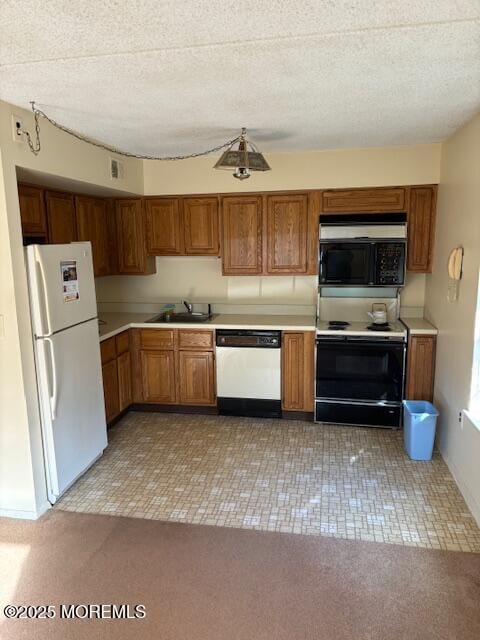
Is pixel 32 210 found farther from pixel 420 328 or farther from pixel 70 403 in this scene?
pixel 420 328

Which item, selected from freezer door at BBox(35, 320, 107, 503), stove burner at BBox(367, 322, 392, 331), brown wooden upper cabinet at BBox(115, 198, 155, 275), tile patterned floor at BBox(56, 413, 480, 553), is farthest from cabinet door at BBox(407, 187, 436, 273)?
freezer door at BBox(35, 320, 107, 503)

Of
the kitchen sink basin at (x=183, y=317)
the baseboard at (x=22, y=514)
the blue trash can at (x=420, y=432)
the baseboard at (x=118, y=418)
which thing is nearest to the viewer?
the baseboard at (x=22, y=514)

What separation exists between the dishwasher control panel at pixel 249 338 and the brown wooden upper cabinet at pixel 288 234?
633mm

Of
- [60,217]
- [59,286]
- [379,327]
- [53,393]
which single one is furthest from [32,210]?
[379,327]

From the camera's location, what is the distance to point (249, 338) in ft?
13.1

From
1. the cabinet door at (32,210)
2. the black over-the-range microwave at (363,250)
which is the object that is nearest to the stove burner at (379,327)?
the black over-the-range microwave at (363,250)

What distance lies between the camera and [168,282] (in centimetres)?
470

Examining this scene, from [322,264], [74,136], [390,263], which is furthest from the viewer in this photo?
[322,264]

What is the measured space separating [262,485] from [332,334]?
1.44m

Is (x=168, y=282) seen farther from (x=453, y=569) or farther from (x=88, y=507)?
(x=453, y=569)

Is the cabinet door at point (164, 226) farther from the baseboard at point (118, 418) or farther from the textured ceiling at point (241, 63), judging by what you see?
the baseboard at point (118, 418)

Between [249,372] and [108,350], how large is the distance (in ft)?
4.13

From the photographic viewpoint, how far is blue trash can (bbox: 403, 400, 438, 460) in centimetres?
325

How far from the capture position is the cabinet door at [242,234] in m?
4.13
